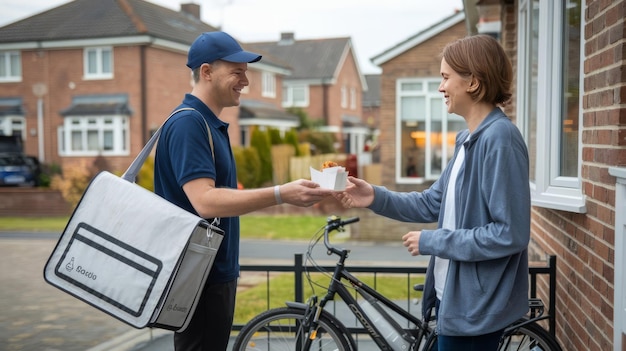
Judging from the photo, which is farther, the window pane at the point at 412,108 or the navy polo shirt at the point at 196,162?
the window pane at the point at 412,108

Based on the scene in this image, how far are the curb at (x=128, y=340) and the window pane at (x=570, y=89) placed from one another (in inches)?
158

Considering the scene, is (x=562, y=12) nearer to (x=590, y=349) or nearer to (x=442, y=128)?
(x=590, y=349)

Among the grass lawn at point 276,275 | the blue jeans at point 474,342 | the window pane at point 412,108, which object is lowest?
the grass lawn at point 276,275

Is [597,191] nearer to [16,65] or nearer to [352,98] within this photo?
[16,65]

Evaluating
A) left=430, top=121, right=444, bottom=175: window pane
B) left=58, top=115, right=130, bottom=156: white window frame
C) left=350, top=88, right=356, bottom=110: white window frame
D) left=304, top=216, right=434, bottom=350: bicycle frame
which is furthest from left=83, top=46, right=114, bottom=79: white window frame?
left=350, top=88, right=356, bottom=110: white window frame

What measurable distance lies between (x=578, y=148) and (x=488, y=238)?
1.69m

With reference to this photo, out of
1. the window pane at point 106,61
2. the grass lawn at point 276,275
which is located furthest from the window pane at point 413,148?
the window pane at point 106,61

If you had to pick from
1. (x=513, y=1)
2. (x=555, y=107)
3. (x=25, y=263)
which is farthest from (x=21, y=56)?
(x=555, y=107)

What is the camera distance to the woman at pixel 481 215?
7.59 feet

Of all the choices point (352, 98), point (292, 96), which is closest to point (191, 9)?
point (292, 96)

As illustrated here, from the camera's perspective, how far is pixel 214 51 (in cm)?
274

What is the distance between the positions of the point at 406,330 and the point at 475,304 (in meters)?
1.66

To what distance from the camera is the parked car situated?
80.9 feet

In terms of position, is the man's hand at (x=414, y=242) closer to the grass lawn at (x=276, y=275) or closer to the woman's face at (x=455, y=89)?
the woman's face at (x=455, y=89)
